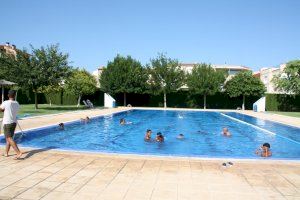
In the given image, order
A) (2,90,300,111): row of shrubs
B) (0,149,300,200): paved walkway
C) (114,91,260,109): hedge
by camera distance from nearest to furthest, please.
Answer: (0,149,300,200): paved walkway, (2,90,300,111): row of shrubs, (114,91,260,109): hedge

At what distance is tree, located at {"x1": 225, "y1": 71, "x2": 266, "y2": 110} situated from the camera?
39006mm

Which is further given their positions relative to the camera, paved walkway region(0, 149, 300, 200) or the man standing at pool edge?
the man standing at pool edge

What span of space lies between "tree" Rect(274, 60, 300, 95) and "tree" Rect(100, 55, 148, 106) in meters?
15.6

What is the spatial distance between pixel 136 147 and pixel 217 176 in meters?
8.20

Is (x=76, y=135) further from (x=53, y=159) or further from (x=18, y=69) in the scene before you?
(x=18, y=69)

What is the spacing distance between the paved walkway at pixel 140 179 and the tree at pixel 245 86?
3156cm

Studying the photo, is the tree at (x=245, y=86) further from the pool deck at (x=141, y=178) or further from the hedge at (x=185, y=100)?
the pool deck at (x=141, y=178)

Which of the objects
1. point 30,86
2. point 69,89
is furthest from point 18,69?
point 69,89

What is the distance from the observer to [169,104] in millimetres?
43156

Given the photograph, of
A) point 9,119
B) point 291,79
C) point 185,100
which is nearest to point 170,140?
point 9,119

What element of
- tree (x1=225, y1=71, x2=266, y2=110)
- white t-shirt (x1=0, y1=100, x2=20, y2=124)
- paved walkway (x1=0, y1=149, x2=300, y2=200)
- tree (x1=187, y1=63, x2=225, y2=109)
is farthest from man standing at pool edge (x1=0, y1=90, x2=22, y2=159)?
tree (x1=225, y1=71, x2=266, y2=110)

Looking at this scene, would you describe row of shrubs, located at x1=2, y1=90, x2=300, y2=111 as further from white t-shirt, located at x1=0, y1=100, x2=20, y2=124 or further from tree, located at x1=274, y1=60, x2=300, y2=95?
white t-shirt, located at x1=0, y1=100, x2=20, y2=124

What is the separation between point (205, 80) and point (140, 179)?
34027 mm

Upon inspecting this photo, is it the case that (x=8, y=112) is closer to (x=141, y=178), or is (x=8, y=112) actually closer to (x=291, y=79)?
(x=141, y=178)
